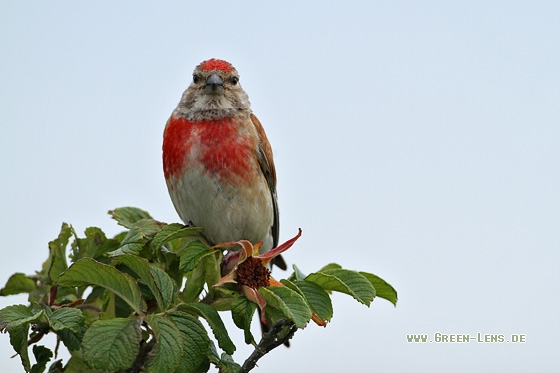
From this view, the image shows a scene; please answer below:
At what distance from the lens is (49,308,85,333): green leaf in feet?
9.00

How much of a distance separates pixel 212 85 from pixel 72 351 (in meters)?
2.29

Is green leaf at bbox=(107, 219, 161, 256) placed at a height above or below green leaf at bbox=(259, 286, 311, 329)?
above

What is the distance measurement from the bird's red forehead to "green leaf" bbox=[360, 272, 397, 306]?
7.29 feet

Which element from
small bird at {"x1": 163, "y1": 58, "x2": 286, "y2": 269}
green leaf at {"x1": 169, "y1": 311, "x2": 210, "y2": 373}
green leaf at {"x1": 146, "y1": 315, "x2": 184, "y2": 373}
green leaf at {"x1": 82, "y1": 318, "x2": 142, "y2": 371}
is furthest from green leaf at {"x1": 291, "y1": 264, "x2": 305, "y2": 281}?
small bird at {"x1": 163, "y1": 58, "x2": 286, "y2": 269}

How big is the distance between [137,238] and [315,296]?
0.84m

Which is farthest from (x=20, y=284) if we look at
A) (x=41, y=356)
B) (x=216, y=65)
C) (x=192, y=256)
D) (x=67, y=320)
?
(x=216, y=65)

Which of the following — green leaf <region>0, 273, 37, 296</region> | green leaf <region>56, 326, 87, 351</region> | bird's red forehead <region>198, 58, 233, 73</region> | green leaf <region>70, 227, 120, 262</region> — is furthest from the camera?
bird's red forehead <region>198, 58, 233, 73</region>

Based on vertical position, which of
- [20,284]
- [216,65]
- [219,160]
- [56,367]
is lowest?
[56,367]

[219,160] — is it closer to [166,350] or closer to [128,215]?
[128,215]

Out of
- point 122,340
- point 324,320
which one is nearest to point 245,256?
point 324,320

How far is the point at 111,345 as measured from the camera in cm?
254

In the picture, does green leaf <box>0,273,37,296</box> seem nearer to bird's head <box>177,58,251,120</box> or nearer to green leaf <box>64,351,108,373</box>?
green leaf <box>64,351,108,373</box>

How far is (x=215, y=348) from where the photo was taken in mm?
2928

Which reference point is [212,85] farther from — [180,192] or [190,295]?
[190,295]
